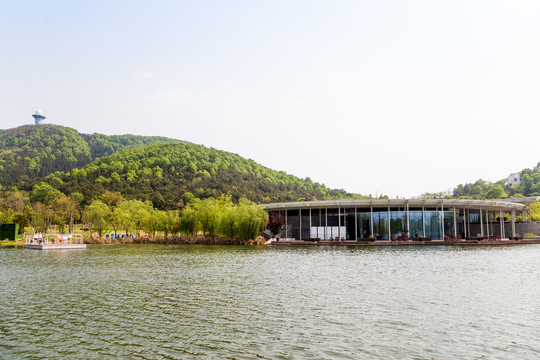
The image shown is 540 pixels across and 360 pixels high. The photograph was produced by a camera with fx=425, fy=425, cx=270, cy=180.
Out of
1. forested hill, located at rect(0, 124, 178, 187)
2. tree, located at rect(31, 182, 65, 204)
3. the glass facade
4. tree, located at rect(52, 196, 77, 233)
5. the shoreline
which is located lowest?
the shoreline

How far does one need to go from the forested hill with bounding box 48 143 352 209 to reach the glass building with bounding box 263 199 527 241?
41.7m

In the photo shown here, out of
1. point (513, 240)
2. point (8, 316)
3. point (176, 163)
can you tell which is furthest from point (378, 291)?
point (176, 163)

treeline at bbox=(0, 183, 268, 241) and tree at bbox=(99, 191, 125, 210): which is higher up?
tree at bbox=(99, 191, 125, 210)

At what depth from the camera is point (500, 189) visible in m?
118

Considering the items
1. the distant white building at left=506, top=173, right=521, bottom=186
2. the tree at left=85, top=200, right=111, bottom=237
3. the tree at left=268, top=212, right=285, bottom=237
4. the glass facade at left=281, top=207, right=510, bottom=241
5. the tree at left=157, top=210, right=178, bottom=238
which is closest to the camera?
the glass facade at left=281, top=207, right=510, bottom=241

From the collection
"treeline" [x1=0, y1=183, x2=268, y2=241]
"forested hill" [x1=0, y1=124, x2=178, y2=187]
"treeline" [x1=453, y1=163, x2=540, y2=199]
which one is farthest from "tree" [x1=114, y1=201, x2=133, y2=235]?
"treeline" [x1=453, y1=163, x2=540, y2=199]

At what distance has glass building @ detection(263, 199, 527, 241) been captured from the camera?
176 feet

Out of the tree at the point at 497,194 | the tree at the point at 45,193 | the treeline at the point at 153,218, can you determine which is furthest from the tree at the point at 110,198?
the tree at the point at 497,194

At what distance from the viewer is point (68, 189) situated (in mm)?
93750

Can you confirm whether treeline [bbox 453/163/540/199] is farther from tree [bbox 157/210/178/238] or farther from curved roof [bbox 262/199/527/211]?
tree [bbox 157/210/178/238]

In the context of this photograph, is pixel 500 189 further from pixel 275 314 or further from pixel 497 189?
pixel 275 314

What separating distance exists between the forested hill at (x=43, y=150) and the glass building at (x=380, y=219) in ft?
268

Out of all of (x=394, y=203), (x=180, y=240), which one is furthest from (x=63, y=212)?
(x=394, y=203)

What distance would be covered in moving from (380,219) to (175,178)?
67.1 metres
